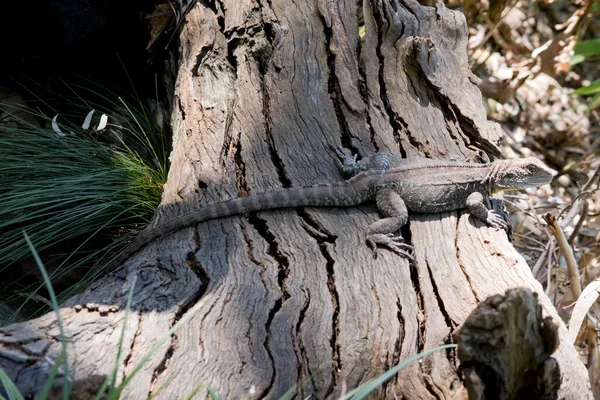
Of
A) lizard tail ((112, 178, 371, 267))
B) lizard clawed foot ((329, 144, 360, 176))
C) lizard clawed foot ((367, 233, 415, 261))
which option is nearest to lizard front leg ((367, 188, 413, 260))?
lizard clawed foot ((367, 233, 415, 261))

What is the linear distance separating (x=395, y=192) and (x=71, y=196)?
2.34m

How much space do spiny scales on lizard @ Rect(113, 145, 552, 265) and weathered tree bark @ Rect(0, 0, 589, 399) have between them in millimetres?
75

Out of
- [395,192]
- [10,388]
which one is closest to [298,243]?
[395,192]

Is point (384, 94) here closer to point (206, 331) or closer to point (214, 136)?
point (214, 136)

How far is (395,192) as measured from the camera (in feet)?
12.9

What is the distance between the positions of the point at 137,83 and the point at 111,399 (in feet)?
14.2

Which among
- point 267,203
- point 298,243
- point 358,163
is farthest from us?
point 358,163

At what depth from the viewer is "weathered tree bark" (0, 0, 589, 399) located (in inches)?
106

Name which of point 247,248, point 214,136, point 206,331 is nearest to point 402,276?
point 247,248

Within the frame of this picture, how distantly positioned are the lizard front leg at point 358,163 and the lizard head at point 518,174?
0.84 metres

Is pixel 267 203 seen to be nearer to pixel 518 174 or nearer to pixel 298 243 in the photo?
pixel 298 243

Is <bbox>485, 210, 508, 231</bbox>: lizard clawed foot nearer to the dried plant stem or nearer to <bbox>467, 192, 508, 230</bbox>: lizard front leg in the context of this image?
<bbox>467, 192, 508, 230</bbox>: lizard front leg

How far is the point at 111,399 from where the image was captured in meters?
2.14

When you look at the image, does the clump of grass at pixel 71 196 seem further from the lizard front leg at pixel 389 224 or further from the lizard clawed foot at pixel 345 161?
the lizard front leg at pixel 389 224
